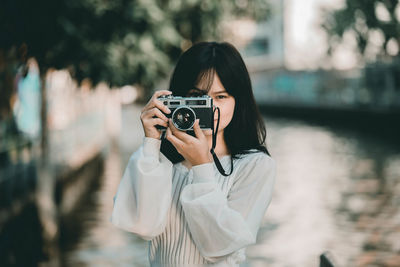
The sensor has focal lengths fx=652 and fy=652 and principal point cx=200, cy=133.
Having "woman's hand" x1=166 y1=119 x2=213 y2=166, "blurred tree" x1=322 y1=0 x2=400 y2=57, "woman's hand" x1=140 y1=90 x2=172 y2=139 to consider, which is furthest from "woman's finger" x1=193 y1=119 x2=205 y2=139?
"blurred tree" x1=322 y1=0 x2=400 y2=57

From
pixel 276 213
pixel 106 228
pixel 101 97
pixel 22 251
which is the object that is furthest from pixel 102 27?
pixel 101 97

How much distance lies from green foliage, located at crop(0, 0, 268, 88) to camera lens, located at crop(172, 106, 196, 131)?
3158 mm

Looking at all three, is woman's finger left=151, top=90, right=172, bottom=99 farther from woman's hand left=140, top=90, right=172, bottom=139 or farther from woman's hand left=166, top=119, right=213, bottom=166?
woman's hand left=166, top=119, right=213, bottom=166

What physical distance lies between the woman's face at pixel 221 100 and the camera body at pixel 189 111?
0.07m

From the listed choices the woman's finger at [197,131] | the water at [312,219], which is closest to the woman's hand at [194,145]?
the woman's finger at [197,131]

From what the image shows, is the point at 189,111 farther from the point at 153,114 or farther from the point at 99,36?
the point at 99,36

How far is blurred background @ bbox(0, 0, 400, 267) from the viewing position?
16.7 ft

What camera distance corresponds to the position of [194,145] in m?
2.04

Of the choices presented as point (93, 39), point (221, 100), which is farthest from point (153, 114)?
point (93, 39)

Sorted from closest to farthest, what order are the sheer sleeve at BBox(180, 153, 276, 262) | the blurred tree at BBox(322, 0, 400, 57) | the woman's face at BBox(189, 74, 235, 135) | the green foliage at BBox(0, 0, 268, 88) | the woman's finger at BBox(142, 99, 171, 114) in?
1. the sheer sleeve at BBox(180, 153, 276, 262)
2. the woman's finger at BBox(142, 99, 171, 114)
3. the woman's face at BBox(189, 74, 235, 135)
4. the blurred tree at BBox(322, 0, 400, 57)
5. the green foliage at BBox(0, 0, 268, 88)

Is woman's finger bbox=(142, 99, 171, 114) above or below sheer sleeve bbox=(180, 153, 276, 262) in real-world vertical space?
above

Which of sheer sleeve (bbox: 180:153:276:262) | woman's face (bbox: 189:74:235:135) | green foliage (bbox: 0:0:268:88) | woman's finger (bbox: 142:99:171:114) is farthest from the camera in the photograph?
green foliage (bbox: 0:0:268:88)

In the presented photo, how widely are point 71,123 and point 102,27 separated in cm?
764

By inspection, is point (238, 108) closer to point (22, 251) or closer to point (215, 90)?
point (215, 90)
